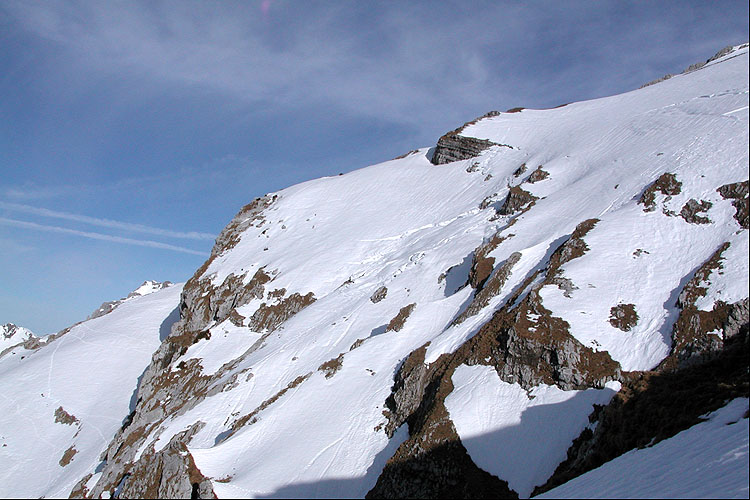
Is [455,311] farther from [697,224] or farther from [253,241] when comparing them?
[253,241]

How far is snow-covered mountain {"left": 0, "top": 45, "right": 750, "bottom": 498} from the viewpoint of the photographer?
17641 mm

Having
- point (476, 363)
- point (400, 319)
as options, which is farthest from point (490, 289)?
point (400, 319)

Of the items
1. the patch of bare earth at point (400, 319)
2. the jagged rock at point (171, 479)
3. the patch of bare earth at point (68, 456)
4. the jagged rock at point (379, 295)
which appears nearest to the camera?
the jagged rock at point (171, 479)

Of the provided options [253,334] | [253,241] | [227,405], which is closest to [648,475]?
[227,405]

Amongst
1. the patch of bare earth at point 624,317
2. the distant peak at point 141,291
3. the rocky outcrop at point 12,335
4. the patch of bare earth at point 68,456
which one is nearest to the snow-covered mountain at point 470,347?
the patch of bare earth at point 624,317

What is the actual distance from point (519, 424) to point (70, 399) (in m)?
70.8

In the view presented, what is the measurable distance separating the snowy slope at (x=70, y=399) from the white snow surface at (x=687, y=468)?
55.6 m

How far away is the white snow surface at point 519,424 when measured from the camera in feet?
61.6

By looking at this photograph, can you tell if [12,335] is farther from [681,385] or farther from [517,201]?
[681,385]

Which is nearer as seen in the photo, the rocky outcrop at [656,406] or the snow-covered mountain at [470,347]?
the rocky outcrop at [656,406]

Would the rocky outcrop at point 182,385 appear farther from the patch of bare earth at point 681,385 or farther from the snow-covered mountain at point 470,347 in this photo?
the patch of bare earth at point 681,385

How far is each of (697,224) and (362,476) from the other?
21.5 meters

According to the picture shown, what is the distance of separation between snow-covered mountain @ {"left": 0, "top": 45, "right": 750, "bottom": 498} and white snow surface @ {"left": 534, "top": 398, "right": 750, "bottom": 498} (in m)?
0.17

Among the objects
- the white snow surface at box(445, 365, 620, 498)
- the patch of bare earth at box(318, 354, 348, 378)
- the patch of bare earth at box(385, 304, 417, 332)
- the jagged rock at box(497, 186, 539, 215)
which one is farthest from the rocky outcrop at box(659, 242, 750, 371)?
the jagged rock at box(497, 186, 539, 215)
